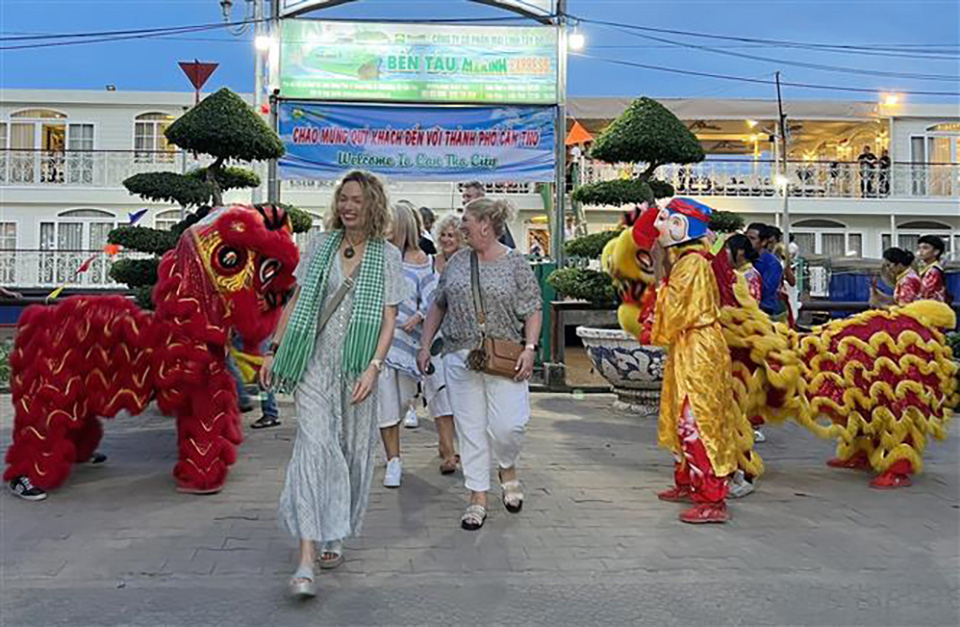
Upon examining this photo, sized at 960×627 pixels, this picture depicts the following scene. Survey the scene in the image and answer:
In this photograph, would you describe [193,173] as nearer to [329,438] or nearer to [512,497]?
[512,497]

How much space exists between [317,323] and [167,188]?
4.58m

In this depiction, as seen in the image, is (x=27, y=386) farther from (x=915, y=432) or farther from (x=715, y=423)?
(x=915, y=432)

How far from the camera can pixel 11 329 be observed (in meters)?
12.5

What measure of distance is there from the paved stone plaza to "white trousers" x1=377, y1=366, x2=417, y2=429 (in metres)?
0.44

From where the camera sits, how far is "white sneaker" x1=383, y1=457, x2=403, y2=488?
5.18 meters

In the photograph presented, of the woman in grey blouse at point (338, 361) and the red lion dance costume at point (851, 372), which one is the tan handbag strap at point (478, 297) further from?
the red lion dance costume at point (851, 372)

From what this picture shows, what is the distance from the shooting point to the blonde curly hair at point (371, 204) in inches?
143

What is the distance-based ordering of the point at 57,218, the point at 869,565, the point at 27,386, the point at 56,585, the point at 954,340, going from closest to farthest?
the point at 56,585, the point at 869,565, the point at 27,386, the point at 954,340, the point at 57,218

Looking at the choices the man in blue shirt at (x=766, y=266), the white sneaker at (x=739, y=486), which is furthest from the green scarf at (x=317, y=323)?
the man in blue shirt at (x=766, y=266)

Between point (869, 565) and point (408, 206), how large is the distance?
132 inches

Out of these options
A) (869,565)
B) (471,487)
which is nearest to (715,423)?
(869,565)

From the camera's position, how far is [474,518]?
4.36m

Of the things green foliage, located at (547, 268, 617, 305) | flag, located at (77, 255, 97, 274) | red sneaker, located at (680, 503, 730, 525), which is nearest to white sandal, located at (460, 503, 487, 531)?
red sneaker, located at (680, 503, 730, 525)

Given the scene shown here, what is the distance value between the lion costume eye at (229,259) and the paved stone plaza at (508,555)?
136 cm
